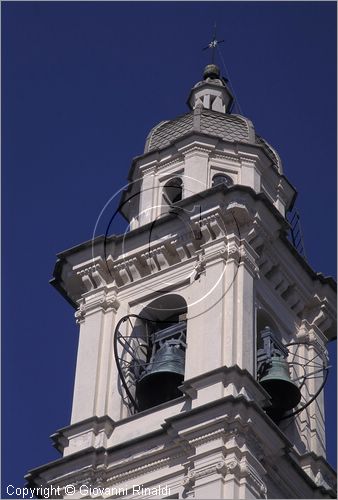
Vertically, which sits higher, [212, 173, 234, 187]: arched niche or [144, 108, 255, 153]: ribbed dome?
[144, 108, 255, 153]: ribbed dome

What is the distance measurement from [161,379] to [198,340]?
1.08 m

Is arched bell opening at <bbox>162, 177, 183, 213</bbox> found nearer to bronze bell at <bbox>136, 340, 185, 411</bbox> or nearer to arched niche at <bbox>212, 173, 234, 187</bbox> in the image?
arched niche at <bbox>212, 173, 234, 187</bbox>

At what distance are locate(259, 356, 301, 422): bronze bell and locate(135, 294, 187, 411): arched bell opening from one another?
1.68 metres

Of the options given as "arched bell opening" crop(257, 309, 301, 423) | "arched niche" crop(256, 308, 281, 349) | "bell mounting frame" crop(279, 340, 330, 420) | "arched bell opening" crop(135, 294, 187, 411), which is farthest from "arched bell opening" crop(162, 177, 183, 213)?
"arched bell opening" crop(257, 309, 301, 423)

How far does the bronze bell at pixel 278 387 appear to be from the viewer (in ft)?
136

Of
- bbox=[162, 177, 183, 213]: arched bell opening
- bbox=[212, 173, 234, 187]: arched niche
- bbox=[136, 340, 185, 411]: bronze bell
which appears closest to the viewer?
bbox=[136, 340, 185, 411]: bronze bell

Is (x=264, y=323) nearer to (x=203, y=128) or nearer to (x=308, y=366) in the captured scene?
(x=308, y=366)

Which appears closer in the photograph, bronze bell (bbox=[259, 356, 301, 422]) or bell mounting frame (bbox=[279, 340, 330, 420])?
bronze bell (bbox=[259, 356, 301, 422])

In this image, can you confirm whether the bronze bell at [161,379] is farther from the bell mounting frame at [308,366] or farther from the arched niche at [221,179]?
the arched niche at [221,179]

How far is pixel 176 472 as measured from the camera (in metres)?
38.7

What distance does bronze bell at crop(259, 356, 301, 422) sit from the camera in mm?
41312

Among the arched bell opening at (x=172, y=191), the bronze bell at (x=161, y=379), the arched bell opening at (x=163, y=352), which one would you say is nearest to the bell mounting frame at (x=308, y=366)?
the arched bell opening at (x=163, y=352)

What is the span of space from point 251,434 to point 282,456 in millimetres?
913

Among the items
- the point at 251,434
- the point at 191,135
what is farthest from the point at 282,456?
the point at 191,135
